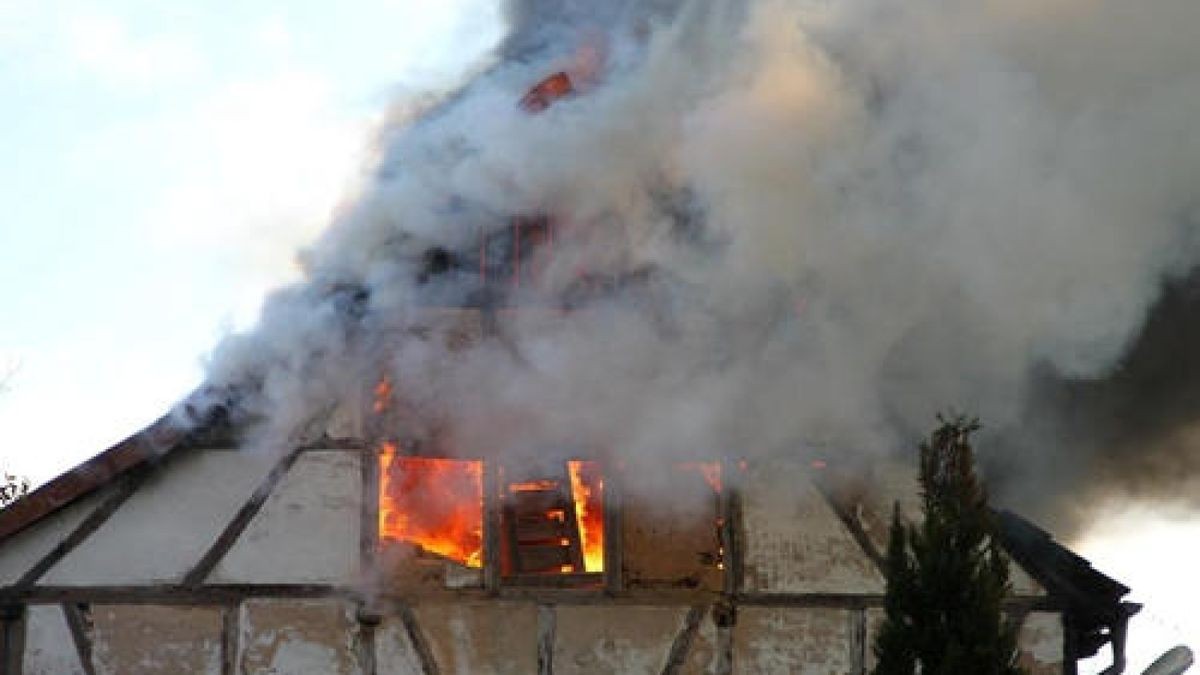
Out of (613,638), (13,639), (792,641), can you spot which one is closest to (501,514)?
(613,638)

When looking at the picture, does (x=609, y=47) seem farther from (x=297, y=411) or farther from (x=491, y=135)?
(x=297, y=411)

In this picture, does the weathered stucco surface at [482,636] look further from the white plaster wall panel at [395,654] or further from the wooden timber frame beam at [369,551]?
the wooden timber frame beam at [369,551]

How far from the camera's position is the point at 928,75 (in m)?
11.0

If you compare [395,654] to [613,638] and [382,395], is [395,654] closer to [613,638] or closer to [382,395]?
A: [613,638]

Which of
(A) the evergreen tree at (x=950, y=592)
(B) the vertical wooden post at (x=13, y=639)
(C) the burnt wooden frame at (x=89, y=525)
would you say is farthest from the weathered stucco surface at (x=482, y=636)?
(A) the evergreen tree at (x=950, y=592)

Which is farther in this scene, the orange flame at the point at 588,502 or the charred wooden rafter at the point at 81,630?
the orange flame at the point at 588,502

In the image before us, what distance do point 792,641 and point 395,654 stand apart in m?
2.49

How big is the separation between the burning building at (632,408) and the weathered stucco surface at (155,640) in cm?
2

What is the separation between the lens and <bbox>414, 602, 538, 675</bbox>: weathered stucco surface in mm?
11570

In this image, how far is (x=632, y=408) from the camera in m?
11.9

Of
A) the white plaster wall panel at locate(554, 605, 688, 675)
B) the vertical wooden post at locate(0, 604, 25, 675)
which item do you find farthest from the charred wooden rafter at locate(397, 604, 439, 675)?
the vertical wooden post at locate(0, 604, 25, 675)

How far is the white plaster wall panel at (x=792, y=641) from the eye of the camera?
458 inches

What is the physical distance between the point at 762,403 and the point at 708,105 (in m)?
1.92

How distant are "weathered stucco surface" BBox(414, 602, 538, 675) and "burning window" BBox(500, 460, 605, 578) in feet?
1.08
